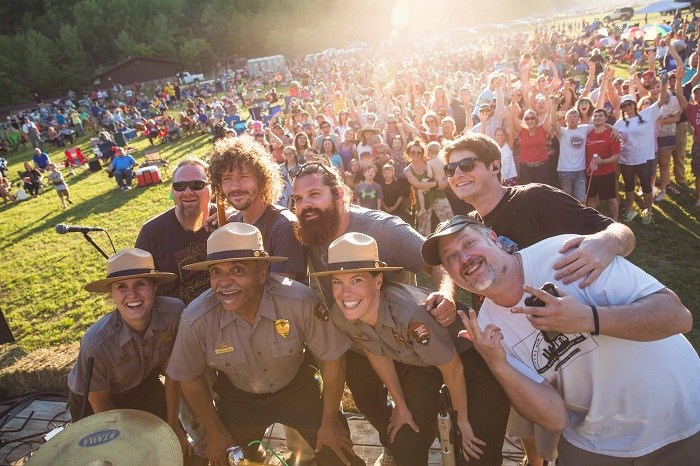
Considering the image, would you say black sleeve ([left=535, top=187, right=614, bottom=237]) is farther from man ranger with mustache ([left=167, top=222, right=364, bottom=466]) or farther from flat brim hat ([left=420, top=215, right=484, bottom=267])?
man ranger with mustache ([left=167, top=222, right=364, bottom=466])

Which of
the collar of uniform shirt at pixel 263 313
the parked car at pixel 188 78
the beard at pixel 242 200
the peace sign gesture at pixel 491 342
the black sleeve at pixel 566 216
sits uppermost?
the parked car at pixel 188 78

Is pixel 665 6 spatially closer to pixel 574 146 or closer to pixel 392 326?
pixel 574 146

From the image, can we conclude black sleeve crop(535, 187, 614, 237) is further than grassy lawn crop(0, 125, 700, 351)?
No

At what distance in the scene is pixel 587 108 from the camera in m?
7.18

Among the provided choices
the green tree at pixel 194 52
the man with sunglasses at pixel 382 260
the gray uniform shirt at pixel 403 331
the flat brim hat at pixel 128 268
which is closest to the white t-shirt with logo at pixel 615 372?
the gray uniform shirt at pixel 403 331

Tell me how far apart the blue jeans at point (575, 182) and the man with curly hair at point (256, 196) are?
17.5ft

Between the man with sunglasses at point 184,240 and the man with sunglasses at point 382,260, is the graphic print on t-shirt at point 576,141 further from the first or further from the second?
the man with sunglasses at point 184,240

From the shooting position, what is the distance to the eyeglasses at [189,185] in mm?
3814

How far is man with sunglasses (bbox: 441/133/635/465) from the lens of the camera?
212cm

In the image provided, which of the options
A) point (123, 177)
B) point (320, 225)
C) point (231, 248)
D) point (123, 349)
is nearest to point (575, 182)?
point (320, 225)

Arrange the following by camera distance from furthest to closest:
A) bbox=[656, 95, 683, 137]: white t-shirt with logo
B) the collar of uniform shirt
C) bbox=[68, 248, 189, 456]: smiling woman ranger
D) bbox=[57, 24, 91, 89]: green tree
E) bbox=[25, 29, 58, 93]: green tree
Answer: bbox=[57, 24, 91, 89]: green tree, bbox=[25, 29, 58, 93]: green tree, bbox=[656, 95, 683, 137]: white t-shirt with logo, bbox=[68, 248, 189, 456]: smiling woman ranger, the collar of uniform shirt

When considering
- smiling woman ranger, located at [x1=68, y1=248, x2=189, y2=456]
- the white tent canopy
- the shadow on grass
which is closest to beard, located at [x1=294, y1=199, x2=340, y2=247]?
smiling woman ranger, located at [x1=68, y1=248, x2=189, y2=456]

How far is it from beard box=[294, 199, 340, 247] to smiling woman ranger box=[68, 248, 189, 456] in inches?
41.8

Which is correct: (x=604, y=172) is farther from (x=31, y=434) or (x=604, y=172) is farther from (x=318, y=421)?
(x=31, y=434)
